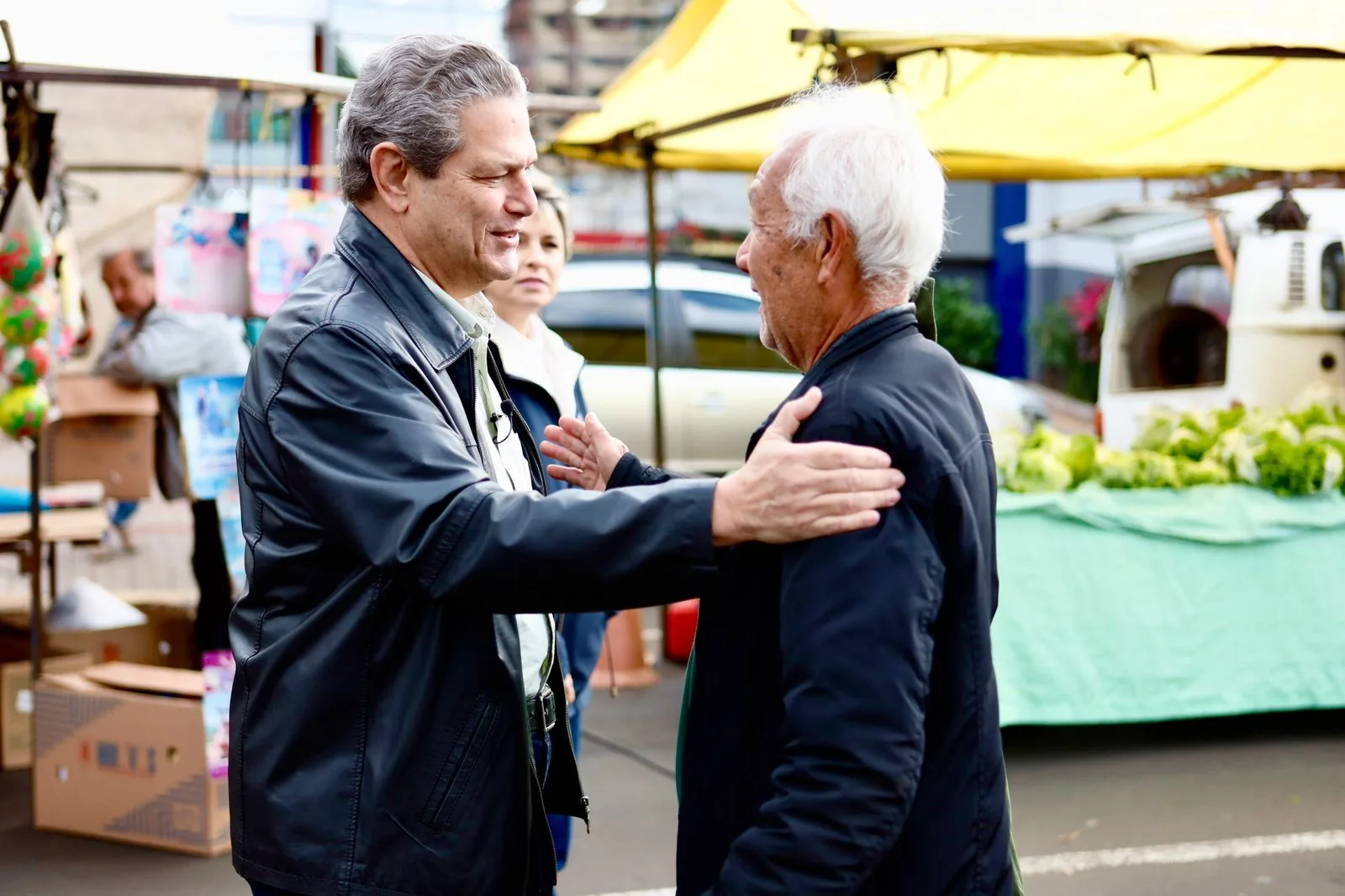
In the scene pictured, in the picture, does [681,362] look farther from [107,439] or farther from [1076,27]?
[1076,27]

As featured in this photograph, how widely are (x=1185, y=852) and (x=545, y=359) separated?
96.2 inches

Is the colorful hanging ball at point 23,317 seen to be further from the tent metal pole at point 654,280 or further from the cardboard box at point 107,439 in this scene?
the tent metal pole at point 654,280

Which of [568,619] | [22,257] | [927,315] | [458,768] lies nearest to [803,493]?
[458,768]

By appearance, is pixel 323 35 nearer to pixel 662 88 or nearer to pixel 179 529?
pixel 662 88

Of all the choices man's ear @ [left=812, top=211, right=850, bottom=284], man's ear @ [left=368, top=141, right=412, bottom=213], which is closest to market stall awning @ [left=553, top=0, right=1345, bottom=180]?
man's ear @ [left=368, top=141, right=412, bottom=213]

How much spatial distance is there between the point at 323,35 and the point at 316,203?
11.0 feet

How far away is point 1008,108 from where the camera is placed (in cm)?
601

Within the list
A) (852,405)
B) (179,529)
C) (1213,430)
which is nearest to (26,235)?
(852,405)

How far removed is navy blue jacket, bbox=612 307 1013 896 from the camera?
1.47 metres

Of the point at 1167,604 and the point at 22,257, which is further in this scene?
the point at 1167,604

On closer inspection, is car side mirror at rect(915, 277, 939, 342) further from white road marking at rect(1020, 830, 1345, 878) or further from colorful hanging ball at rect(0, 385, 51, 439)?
colorful hanging ball at rect(0, 385, 51, 439)

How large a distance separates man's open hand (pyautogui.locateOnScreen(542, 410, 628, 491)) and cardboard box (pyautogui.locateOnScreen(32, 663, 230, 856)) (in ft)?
7.70

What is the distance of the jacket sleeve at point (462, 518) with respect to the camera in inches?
61.7

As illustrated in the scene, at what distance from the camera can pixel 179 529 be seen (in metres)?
11.1
